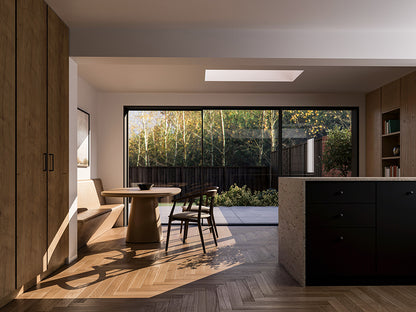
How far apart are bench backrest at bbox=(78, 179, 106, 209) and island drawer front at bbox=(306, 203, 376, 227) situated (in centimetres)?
339

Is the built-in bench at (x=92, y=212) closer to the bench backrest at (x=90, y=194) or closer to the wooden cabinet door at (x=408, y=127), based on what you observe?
the bench backrest at (x=90, y=194)

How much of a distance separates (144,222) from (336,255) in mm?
2685

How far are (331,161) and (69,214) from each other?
4937 millimetres

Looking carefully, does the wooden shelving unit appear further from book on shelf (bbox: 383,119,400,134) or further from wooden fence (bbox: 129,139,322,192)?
wooden fence (bbox: 129,139,322,192)

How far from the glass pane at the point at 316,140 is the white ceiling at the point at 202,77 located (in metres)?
0.54

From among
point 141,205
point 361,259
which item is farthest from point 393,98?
point 141,205

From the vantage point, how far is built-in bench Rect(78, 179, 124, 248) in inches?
174

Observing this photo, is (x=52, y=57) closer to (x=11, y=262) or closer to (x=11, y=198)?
(x=11, y=198)

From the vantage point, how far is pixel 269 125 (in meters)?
6.89

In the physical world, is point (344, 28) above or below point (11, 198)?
above

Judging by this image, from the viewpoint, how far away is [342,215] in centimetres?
317

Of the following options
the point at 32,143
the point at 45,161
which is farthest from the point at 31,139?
the point at 45,161

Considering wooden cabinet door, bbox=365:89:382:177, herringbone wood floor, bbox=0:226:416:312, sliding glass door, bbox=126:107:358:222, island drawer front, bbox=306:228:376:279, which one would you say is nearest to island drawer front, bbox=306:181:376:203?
island drawer front, bbox=306:228:376:279

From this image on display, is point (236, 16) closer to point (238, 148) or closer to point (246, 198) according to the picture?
point (238, 148)
